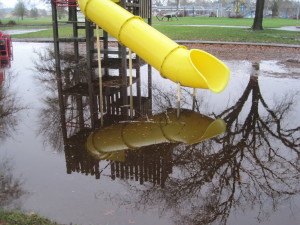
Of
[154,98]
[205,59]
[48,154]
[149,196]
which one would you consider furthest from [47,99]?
[149,196]

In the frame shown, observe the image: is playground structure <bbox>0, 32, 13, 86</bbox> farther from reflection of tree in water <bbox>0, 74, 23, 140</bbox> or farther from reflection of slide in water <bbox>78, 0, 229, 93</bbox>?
reflection of slide in water <bbox>78, 0, 229, 93</bbox>

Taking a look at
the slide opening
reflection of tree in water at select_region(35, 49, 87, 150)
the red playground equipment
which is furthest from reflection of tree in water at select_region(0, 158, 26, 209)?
the red playground equipment

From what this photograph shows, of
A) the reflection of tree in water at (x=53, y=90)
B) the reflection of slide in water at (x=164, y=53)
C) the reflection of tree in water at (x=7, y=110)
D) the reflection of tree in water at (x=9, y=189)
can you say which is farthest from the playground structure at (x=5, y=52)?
the reflection of tree in water at (x=9, y=189)

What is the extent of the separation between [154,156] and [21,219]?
2.31 meters

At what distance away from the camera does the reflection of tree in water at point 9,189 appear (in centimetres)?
411

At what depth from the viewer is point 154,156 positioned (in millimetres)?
5438

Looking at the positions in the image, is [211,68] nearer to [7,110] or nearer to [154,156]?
[154,156]

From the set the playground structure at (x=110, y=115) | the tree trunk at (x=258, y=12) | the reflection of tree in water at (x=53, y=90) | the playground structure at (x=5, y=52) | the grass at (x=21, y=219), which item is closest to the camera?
the grass at (x=21, y=219)

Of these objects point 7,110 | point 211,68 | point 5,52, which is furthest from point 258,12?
point 7,110

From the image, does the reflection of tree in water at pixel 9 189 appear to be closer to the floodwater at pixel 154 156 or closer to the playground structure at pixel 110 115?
the floodwater at pixel 154 156

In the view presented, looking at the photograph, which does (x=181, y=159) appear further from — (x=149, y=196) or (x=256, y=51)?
(x=256, y=51)

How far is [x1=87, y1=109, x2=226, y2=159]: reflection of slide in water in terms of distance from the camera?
580cm

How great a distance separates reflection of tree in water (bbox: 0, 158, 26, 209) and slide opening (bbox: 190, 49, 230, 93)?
441 centimetres

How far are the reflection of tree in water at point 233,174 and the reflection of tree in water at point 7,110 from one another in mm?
3333
